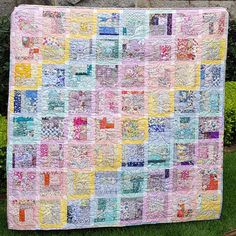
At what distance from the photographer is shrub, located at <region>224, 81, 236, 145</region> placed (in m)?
5.72

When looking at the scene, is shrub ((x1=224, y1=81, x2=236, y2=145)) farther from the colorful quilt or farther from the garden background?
the colorful quilt

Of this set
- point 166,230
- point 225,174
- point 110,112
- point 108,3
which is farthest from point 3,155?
point 108,3

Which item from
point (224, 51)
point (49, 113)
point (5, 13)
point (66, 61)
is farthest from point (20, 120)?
point (5, 13)

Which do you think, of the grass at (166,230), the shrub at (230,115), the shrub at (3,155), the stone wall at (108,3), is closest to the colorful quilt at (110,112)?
the grass at (166,230)

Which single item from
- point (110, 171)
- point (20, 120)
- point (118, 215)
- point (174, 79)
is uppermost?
point (174, 79)

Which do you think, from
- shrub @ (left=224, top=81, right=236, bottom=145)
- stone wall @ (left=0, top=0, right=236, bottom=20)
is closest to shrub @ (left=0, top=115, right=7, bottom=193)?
stone wall @ (left=0, top=0, right=236, bottom=20)

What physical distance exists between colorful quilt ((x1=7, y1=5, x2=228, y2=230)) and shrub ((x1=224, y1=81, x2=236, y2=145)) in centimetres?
178

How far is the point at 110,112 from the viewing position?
12.5 ft

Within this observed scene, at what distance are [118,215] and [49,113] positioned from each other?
0.84 m

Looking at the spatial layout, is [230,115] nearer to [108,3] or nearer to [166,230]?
[108,3]

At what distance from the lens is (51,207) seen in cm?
382

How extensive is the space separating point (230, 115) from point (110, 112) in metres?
2.28

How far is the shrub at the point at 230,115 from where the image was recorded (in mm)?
5723

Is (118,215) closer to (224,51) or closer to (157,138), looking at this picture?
(157,138)
